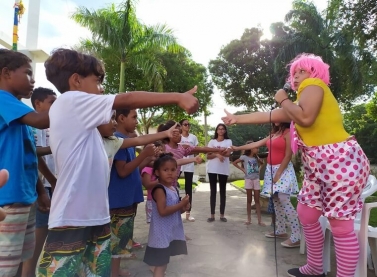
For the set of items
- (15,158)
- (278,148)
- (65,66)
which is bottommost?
(15,158)

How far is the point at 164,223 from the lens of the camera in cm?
262

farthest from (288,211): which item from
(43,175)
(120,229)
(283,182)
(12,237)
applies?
(12,237)

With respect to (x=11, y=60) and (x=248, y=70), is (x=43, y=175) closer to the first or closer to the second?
(x=11, y=60)

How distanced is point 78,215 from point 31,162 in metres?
0.50

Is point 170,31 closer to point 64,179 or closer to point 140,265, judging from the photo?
point 140,265

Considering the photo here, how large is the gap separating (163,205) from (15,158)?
1.22m

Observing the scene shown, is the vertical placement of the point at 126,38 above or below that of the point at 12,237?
above

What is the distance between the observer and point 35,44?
7.96 metres

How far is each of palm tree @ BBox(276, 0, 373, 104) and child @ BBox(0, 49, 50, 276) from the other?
1399 centimetres

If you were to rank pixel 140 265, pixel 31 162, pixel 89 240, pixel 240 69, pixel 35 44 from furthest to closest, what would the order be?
pixel 240 69 → pixel 35 44 → pixel 140 265 → pixel 31 162 → pixel 89 240

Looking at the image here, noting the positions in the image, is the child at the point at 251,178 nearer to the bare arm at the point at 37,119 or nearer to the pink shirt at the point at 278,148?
the pink shirt at the point at 278,148

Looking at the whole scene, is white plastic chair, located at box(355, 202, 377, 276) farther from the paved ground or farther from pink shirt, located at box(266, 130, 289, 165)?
pink shirt, located at box(266, 130, 289, 165)

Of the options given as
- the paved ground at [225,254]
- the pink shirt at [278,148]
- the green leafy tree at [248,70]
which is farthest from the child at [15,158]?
the green leafy tree at [248,70]

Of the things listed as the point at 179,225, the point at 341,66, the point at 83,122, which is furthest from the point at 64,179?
the point at 341,66
